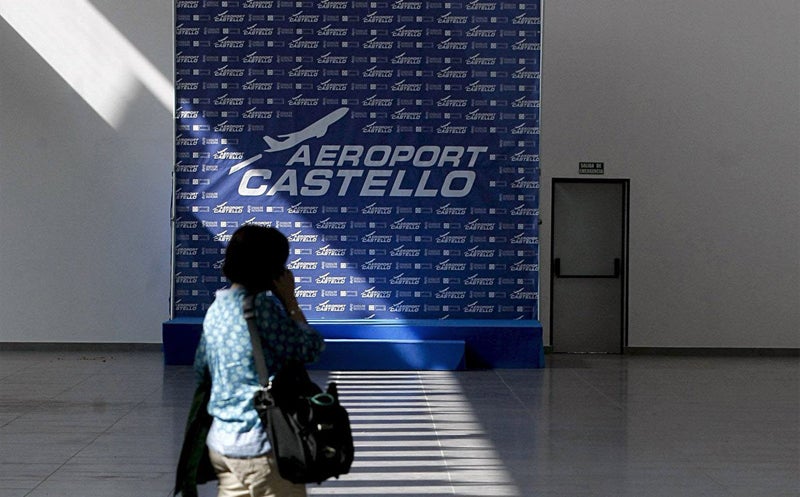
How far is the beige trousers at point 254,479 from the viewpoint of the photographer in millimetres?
3389

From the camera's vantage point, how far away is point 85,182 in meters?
15.0

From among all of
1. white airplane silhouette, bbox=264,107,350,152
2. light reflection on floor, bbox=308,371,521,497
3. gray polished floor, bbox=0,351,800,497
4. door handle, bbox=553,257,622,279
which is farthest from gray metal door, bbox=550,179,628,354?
light reflection on floor, bbox=308,371,521,497

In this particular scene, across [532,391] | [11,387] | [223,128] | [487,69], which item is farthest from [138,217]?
[532,391]

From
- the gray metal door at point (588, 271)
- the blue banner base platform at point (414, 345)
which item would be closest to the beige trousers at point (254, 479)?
the blue banner base platform at point (414, 345)

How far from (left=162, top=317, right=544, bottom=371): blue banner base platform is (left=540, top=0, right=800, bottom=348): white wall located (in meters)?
2.87

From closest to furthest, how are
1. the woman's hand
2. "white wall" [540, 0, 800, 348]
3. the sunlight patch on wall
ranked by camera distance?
the woman's hand, the sunlight patch on wall, "white wall" [540, 0, 800, 348]

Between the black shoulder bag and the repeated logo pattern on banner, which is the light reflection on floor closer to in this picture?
the repeated logo pattern on banner

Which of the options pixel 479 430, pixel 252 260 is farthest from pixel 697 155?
pixel 252 260

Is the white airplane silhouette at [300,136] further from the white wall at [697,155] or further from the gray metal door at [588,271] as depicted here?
the gray metal door at [588,271]

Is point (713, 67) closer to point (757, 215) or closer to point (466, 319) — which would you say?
point (757, 215)

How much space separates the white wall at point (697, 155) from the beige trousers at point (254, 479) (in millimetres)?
12229

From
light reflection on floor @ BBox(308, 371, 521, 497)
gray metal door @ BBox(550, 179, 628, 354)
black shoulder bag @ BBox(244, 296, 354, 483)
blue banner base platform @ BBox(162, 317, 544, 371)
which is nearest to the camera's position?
black shoulder bag @ BBox(244, 296, 354, 483)

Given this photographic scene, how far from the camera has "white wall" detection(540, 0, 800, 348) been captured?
15.2m

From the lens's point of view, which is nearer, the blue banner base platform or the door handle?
the blue banner base platform
